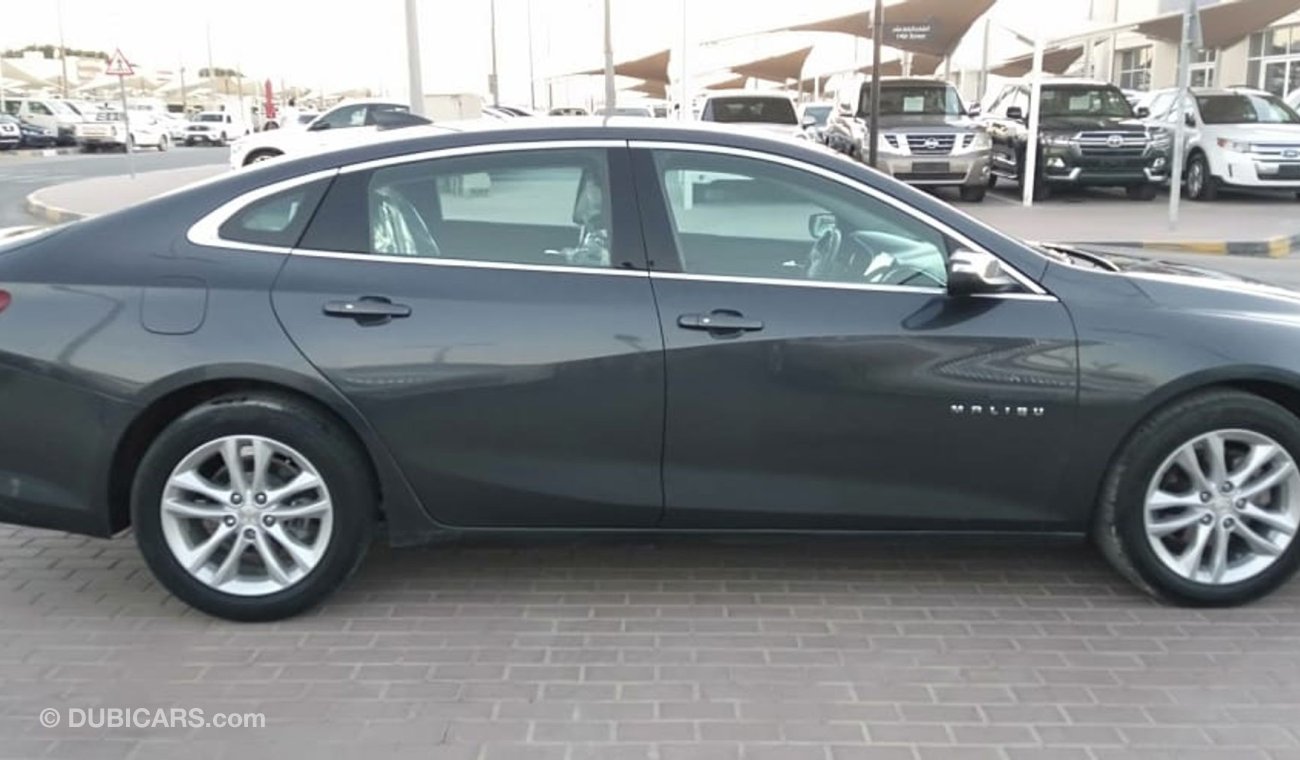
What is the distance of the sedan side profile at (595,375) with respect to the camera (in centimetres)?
359

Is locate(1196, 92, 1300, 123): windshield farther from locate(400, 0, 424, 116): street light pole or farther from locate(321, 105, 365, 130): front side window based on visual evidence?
locate(321, 105, 365, 130): front side window

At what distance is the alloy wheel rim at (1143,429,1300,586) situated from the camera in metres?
3.72

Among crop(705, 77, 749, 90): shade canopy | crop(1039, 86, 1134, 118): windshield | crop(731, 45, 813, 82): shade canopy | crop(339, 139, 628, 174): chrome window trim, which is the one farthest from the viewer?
crop(705, 77, 749, 90): shade canopy

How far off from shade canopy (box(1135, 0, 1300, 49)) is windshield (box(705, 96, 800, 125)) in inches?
383

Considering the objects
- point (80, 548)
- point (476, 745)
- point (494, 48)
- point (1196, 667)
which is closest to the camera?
point (476, 745)

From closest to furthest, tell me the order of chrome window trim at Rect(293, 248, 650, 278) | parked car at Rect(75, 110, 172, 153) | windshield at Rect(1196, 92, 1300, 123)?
chrome window trim at Rect(293, 248, 650, 278) < windshield at Rect(1196, 92, 1300, 123) < parked car at Rect(75, 110, 172, 153)

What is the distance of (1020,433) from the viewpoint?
12.0ft

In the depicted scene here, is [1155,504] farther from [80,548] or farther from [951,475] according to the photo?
[80,548]

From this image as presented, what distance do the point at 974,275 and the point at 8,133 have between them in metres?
44.0

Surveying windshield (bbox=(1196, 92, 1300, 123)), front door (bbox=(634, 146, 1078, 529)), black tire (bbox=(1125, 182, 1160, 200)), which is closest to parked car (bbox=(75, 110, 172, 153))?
black tire (bbox=(1125, 182, 1160, 200))

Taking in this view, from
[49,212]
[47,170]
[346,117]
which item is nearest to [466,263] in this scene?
[49,212]

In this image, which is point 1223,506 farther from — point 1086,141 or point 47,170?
point 47,170

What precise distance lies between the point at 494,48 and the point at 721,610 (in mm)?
42796

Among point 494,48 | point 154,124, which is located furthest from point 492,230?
point 154,124
